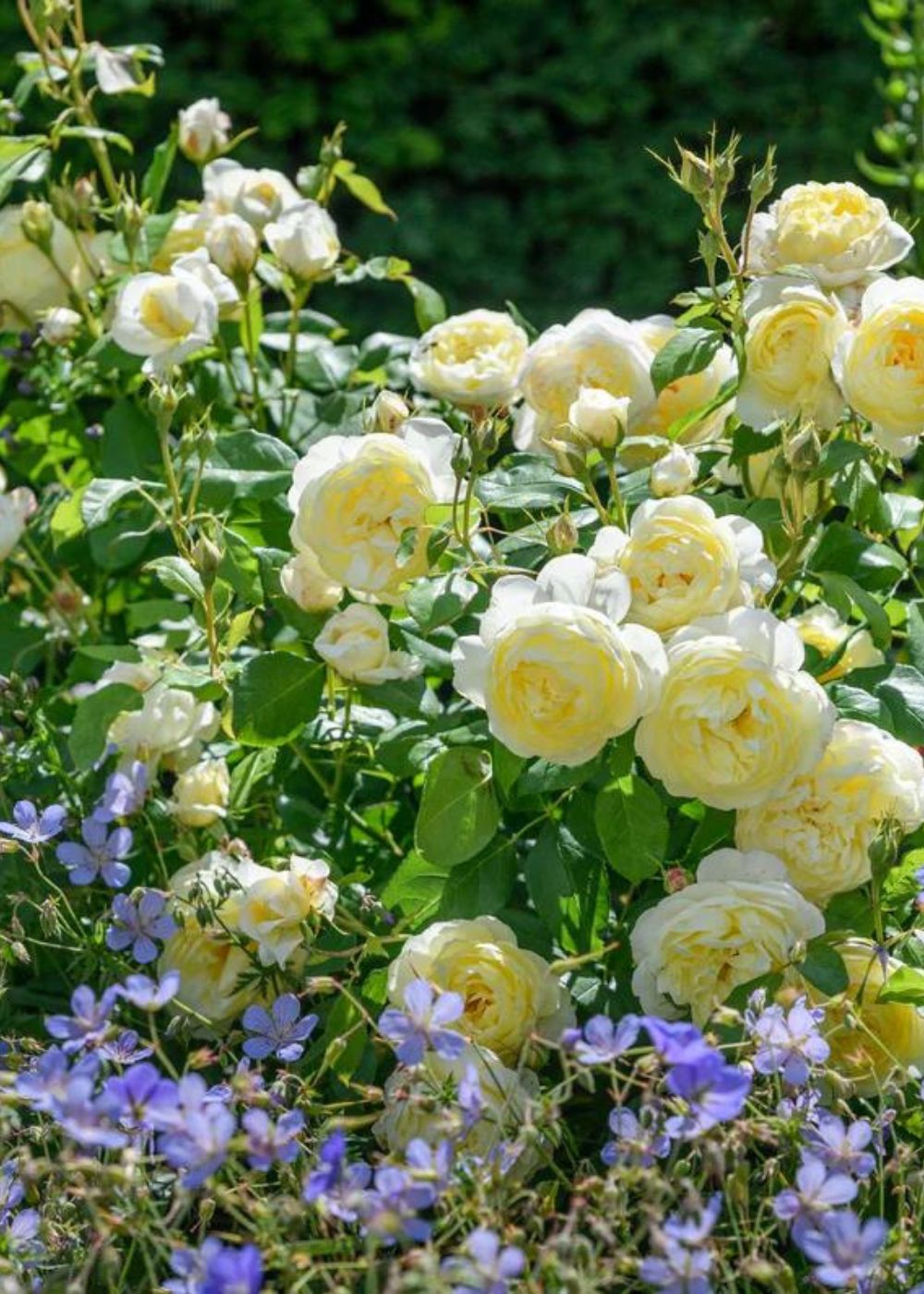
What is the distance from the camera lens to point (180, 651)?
77.7 inches

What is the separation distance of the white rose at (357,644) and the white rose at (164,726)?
19 centimetres

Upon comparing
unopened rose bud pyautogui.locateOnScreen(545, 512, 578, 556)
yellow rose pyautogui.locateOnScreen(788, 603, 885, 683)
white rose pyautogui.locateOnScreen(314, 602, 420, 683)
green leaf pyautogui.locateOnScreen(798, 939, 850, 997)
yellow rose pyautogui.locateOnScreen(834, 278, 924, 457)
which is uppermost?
yellow rose pyautogui.locateOnScreen(834, 278, 924, 457)

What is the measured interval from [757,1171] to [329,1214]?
334 millimetres

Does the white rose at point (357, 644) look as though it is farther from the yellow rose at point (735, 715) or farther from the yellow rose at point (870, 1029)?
the yellow rose at point (870, 1029)

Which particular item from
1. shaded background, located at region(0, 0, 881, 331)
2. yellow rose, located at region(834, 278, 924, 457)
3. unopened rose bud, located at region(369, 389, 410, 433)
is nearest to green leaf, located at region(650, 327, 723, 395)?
yellow rose, located at region(834, 278, 924, 457)

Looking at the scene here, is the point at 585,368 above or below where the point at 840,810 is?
above

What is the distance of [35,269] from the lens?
79.3 inches

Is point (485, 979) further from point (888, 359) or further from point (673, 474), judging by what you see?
point (888, 359)

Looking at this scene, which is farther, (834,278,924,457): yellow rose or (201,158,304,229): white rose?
(201,158,304,229): white rose

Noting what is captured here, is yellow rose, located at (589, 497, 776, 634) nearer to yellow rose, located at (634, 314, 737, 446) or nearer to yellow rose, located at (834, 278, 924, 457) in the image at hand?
yellow rose, located at (834, 278, 924, 457)

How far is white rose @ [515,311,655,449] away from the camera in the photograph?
1.67 m

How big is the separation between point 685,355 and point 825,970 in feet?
1.79

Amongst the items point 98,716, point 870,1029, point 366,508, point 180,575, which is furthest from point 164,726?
point 870,1029

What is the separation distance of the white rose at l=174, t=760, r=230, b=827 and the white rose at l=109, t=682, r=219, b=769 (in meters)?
0.06
